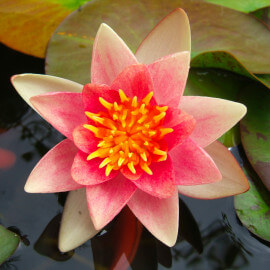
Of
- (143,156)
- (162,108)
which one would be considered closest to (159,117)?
(162,108)

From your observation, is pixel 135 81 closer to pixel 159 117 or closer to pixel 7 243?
pixel 159 117

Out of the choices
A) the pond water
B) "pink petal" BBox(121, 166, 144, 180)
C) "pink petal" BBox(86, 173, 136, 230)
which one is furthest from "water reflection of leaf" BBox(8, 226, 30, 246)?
"pink petal" BBox(121, 166, 144, 180)

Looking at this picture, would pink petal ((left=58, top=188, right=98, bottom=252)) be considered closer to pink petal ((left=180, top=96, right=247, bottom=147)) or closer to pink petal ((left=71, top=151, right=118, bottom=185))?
pink petal ((left=71, top=151, right=118, bottom=185))

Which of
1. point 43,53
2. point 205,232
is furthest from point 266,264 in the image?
point 43,53

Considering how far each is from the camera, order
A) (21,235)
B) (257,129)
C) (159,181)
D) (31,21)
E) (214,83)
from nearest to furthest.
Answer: (159,181) → (21,235) → (257,129) → (214,83) → (31,21)

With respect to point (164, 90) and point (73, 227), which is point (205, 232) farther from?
point (164, 90)

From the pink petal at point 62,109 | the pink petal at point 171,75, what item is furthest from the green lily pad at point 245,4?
the pink petal at point 62,109
